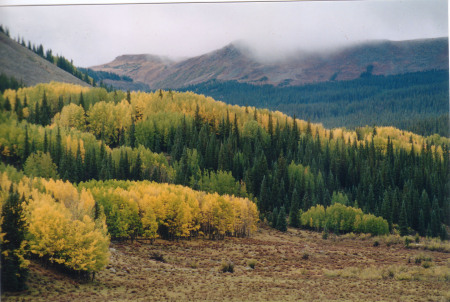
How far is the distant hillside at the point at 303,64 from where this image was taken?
30.4 m

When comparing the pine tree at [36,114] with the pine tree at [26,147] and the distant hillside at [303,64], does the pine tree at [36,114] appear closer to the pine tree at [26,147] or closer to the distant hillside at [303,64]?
the pine tree at [26,147]

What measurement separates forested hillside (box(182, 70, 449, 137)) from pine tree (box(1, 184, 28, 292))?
2528 centimetres

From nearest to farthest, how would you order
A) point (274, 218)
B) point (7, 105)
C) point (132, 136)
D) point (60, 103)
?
point (7, 105), point (274, 218), point (60, 103), point (132, 136)

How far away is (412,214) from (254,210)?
1846 cm

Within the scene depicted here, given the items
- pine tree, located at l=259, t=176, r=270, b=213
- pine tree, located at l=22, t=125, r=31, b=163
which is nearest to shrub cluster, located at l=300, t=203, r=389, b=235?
pine tree, located at l=259, t=176, r=270, b=213

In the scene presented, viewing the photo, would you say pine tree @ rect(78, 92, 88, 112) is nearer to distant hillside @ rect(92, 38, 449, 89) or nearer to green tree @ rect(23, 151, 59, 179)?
green tree @ rect(23, 151, 59, 179)

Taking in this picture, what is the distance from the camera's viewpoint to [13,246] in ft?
78.0

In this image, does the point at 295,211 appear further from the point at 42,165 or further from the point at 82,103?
the point at 82,103

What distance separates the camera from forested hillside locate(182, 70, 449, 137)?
108 ft

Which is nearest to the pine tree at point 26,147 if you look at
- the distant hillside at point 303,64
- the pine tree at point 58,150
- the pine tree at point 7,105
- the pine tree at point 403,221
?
the pine tree at point 7,105

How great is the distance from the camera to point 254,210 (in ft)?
166

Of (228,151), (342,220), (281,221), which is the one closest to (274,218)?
(281,221)

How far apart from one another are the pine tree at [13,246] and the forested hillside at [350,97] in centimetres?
2528

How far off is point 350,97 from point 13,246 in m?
31.7
